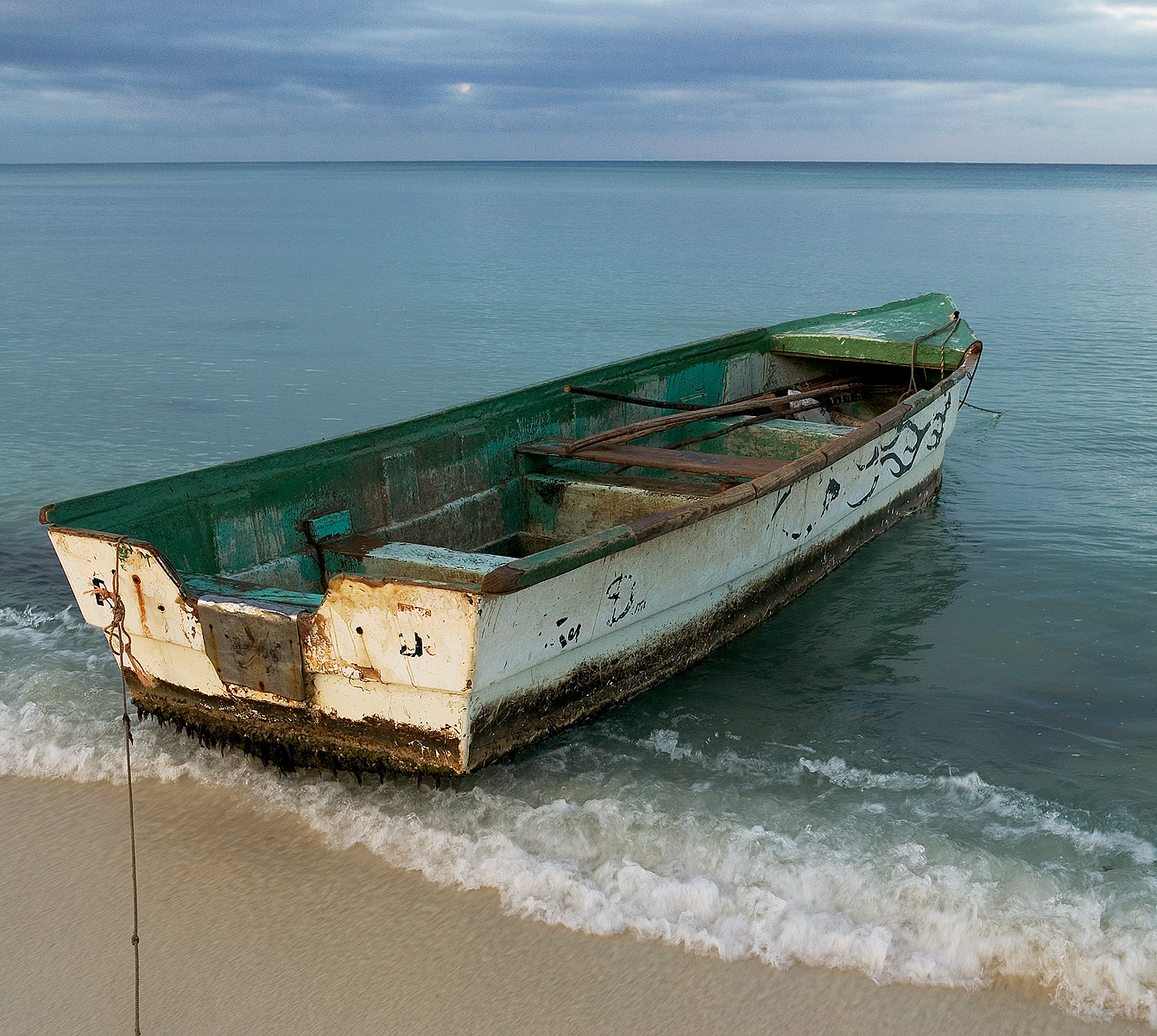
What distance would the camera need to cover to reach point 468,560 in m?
4.72

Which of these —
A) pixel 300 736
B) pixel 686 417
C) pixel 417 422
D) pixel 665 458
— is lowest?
pixel 300 736

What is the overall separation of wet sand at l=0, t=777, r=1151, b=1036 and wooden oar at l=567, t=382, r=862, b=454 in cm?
295

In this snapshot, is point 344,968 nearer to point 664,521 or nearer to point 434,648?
point 434,648

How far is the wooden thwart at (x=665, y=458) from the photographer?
19.7ft

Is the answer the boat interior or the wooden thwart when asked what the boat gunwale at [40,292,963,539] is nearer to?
the boat interior

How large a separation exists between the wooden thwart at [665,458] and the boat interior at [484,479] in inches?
0.5

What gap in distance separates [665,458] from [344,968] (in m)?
3.36

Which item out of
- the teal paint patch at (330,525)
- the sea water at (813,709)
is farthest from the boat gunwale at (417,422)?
the sea water at (813,709)

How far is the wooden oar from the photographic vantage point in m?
6.32

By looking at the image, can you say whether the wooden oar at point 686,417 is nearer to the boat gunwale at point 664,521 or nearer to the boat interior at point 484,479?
the boat interior at point 484,479

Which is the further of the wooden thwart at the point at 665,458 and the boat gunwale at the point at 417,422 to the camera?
the wooden thwart at the point at 665,458

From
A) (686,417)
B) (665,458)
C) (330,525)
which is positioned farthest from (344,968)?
(686,417)

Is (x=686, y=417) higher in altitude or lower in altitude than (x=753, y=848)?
higher

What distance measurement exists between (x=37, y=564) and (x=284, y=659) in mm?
4074
